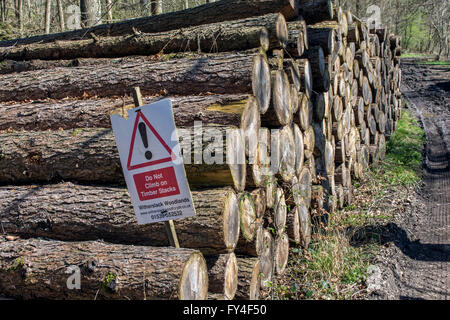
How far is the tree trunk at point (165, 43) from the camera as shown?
4922 mm

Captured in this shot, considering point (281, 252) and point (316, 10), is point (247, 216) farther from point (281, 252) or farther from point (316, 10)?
point (316, 10)

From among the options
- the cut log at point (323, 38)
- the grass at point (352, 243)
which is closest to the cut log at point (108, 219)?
the grass at point (352, 243)

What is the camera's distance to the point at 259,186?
4402 millimetres

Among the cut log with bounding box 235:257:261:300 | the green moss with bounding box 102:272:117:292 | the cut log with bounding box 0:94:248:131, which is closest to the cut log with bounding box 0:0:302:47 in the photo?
the cut log with bounding box 0:94:248:131

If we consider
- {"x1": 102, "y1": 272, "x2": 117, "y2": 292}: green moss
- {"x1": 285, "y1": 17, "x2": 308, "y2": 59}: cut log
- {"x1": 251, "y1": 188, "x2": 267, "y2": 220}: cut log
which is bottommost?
{"x1": 102, "y1": 272, "x2": 117, "y2": 292}: green moss

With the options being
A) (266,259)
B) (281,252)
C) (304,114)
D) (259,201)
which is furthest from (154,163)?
(304,114)

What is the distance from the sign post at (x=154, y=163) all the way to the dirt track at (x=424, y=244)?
2.45 meters

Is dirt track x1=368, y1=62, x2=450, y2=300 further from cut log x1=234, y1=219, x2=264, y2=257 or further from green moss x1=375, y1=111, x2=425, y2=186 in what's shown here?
cut log x1=234, y1=219, x2=264, y2=257

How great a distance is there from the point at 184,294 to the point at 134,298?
1.17ft

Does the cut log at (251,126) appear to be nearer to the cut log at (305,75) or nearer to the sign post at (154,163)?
the sign post at (154,163)

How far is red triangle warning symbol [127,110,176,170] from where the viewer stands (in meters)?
3.08

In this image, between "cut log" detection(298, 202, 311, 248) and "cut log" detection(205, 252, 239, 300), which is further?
"cut log" detection(298, 202, 311, 248)

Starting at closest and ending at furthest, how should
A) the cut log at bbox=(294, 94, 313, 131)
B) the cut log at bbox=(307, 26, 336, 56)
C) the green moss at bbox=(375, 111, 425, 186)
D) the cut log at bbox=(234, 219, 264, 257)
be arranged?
the cut log at bbox=(234, 219, 264, 257) < the cut log at bbox=(294, 94, 313, 131) < the cut log at bbox=(307, 26, 336, 56) < the green moss at bbox=(375, 111, 425, 186)

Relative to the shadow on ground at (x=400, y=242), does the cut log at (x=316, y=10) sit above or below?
above
